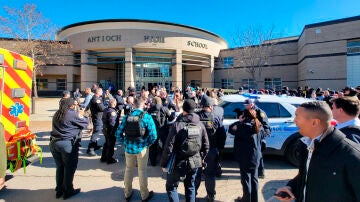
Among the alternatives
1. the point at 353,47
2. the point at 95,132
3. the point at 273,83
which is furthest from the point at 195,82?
the point at 95,132

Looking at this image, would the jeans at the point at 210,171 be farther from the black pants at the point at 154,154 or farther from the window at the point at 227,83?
the window at the point at 227,83

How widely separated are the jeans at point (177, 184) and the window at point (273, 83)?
97.6ft

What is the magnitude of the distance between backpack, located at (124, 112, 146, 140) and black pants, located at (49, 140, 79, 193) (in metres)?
1.05

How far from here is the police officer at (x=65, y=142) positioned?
357 cm

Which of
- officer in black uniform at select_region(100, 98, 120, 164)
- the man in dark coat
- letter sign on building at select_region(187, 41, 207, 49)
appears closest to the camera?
the man in dark coat

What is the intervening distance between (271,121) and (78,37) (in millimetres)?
29147

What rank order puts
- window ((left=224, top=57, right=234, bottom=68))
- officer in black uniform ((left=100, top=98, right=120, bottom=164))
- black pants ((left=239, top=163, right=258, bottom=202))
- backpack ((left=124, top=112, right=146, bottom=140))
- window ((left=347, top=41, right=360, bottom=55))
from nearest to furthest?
black pants ((left=239, top=163, right=258, bottom=202)) < backpack ((left=124, top=112, right=146, bottom=140)) < officer in black uniform ((left=100, top=98, right=120, bottom=164)) < window ((left=347, top=41, right=360, bottom=55)) < window ((left=224, top=57, right=234, bottom=68))

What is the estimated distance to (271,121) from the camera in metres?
5.25

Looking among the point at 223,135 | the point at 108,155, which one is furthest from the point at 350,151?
the point at 108,155

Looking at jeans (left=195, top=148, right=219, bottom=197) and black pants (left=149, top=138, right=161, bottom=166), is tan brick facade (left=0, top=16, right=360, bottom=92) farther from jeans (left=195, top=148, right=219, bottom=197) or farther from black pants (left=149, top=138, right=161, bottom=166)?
jeans (left=195, top=148, right=219, bottom=197)

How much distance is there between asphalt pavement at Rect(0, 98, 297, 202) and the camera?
381cm

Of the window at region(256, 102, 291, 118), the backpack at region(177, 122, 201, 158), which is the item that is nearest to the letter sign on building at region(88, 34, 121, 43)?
the window at region(256, 102, 291, 118)

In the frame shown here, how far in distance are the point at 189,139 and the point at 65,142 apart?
2.16 m

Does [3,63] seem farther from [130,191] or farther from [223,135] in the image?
[223,135]
